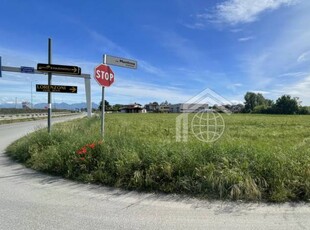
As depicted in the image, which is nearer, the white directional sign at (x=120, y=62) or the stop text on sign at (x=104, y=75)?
the stop text on sign at (x=104, y=75)

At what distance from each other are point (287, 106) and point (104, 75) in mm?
127565

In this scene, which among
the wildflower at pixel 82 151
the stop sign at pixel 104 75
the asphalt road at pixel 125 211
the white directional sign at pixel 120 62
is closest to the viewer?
the asphalt road at pixel 125 211

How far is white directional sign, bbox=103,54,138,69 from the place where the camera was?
7.25 m

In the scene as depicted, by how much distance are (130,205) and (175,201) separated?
2.62ft

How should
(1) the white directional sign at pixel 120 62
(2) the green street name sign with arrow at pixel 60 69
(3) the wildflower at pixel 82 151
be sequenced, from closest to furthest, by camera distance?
(3) the wildflower at pixel 82 151
(1) the white directional sign at pixel 120 62
(2) the green street name sign with arrow at pixel 60 69

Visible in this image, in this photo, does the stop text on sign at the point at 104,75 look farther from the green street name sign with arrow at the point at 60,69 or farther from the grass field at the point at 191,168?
the green street name sign with arrow at the point at 60,69

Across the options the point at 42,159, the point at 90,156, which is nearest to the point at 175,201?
the point at 90,156

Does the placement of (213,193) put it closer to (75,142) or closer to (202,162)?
(202,162)

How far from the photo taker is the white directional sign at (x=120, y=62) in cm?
725

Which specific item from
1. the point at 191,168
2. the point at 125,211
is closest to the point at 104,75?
the point at 191,168

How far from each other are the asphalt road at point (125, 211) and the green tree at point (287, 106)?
126m

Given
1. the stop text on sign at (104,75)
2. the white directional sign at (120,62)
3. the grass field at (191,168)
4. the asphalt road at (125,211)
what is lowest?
the asphalt road at (125,211)

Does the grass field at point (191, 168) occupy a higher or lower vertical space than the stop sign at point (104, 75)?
lower

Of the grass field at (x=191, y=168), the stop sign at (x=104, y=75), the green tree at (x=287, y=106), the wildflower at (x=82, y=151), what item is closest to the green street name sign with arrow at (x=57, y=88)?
the stop sign at (x=104, y=75)
